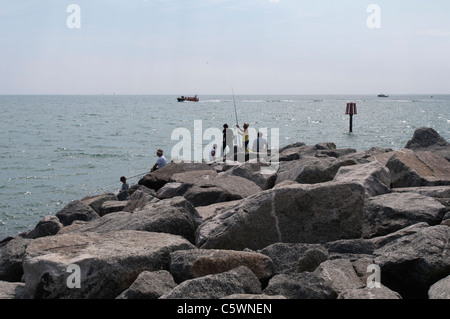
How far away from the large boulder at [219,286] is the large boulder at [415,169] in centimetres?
514

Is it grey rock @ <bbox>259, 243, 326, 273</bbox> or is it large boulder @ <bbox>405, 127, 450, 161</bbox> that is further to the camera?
large boulder @ <bbox>405, 127, 450, 161</bbox>

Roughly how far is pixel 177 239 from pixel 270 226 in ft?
3.57

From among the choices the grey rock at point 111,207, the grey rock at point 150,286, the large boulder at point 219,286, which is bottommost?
the grey rock at point 111,207

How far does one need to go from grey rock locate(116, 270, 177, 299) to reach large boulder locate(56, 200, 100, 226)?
6.73 meters

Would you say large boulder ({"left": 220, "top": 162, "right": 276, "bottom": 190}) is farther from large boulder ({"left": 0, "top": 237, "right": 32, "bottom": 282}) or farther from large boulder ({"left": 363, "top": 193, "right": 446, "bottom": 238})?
large boulder ({"left": 0, "top": 237, "right": 32, "bottom": 282})

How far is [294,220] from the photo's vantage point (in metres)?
5.68

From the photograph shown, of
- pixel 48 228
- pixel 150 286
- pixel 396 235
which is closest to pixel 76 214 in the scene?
pixel 48 228

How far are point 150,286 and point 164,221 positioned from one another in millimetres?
1841

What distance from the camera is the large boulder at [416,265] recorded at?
14.9 feet

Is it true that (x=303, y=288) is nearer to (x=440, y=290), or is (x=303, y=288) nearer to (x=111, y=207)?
(x=440, y=290)

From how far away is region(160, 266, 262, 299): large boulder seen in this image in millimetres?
3965

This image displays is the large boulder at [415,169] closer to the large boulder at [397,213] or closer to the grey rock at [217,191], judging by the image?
the large boulder at [397,213]

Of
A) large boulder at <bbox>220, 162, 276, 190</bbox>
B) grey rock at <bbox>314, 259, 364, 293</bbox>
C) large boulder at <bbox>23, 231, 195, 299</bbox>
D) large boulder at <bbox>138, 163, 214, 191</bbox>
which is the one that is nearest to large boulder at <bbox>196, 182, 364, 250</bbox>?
large boulder at <bbox>23, 231, 195, 299</bbox>

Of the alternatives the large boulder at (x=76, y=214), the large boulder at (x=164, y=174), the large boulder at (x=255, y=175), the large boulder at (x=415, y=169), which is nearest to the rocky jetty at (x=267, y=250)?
the large boulder at (x=415, y=169)
